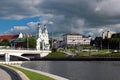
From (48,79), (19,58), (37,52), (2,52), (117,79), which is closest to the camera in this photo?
(48,79)

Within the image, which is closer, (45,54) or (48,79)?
(48,79)

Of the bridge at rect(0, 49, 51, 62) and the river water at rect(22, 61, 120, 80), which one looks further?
the bridge at rect(0, 49, 51, 62)

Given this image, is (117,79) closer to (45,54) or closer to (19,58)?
(19,58)

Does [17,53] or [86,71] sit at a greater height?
[17,53]

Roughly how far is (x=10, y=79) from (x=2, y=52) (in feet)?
309

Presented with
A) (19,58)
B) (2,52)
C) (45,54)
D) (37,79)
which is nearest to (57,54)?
(45,54)

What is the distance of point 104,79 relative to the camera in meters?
46.0

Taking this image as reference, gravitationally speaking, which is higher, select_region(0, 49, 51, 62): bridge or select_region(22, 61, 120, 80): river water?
select_region(0, 49, 51, 62): bridge

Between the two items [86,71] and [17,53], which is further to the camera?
[17,53]

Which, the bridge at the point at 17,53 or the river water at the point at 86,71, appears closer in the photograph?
the river water at the point at 86,71

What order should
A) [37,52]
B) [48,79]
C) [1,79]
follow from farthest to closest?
[37,52], [1,79], [48,79]

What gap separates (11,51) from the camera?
447 ft

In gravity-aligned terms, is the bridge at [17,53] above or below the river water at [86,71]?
above

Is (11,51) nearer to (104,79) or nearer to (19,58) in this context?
(19,58)
